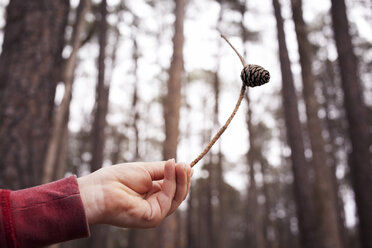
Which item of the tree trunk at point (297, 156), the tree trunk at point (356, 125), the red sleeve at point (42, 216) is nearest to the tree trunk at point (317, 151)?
the tree trunk at point (297, 156)

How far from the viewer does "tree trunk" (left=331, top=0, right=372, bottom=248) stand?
5344 millimetres

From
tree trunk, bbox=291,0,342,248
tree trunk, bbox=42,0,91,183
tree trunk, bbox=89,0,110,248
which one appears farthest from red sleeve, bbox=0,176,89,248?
tree trunk, bbox=89,0,110,248

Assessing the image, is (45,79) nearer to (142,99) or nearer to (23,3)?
(23,3)

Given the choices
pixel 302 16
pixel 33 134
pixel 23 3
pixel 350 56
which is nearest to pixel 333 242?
pixel 350 56

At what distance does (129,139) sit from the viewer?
65.3 ft

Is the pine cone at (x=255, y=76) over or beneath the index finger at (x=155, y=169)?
over

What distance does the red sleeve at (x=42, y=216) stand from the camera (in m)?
0.91

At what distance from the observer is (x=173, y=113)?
5.46 meters

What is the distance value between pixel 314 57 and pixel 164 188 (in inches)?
752

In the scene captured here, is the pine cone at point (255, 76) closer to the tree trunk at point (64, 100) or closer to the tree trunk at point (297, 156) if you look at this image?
the tree trunk at point (64, 100)

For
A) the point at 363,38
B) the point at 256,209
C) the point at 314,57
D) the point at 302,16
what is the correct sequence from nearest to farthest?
the point at 302,16, the point at 256,209, the point at 363,38, the point at 314,57

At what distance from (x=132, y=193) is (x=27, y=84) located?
1.51 metres

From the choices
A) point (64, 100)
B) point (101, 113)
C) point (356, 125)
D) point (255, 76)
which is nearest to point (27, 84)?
point (255, 76)

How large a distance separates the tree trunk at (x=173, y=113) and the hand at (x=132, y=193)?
4.00 metres
